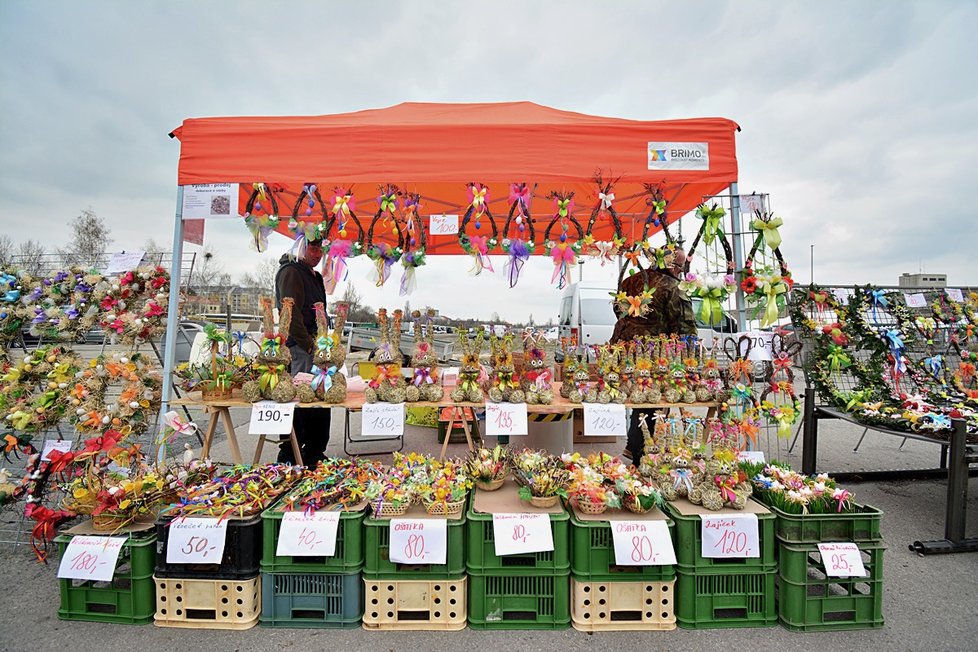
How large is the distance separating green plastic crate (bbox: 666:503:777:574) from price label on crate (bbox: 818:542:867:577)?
20 cm

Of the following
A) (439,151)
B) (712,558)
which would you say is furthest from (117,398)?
(712,558)

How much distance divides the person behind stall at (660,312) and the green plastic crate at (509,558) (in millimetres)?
1884

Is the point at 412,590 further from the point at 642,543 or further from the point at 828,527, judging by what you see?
the point at 828,527

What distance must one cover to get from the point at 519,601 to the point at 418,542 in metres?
0.53

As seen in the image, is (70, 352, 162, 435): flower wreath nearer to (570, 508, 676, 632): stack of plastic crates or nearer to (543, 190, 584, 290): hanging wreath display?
(570, 508, 676, 632): stack of plastic crates

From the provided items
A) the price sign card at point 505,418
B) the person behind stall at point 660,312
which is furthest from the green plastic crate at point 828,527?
the person behind stall at point 660,312

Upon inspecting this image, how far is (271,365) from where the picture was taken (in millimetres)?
2816

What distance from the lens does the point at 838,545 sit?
203 cm

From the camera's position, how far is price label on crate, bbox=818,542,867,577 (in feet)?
6.48

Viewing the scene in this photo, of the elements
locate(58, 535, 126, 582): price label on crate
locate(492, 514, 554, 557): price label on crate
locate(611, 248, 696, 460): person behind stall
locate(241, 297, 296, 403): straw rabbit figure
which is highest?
locate(611, 248, 696, 460): person behind stall

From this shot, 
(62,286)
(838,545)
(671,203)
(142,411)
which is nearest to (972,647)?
(838,545)

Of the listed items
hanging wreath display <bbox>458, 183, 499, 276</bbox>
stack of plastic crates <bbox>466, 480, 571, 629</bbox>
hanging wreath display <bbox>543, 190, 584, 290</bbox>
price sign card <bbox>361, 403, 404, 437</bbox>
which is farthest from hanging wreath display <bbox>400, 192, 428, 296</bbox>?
stack of plastic crates <bbox>466, 480, 571, 629</bbox>

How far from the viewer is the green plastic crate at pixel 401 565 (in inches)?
79.4

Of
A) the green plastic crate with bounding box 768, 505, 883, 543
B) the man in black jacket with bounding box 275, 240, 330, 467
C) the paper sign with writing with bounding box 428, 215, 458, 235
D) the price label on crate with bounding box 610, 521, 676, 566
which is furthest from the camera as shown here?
the paper sign with writing with bounding box 428, 215, 458, 235
